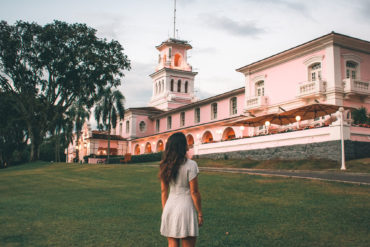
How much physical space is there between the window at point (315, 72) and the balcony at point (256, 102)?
4381 mm

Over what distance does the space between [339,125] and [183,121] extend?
94.8ft

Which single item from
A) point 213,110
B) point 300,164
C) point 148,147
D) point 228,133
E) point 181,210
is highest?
point 213,110

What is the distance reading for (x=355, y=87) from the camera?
25609mm

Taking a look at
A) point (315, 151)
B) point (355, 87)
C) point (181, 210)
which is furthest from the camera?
point (355, 87)

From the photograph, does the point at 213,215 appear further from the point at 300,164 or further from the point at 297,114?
the point at 297,114

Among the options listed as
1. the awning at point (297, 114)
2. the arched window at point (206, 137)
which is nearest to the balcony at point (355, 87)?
the awning at point (297, 114)

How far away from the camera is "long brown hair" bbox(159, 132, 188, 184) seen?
13.9ft

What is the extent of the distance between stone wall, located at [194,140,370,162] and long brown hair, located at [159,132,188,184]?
55.8 feet

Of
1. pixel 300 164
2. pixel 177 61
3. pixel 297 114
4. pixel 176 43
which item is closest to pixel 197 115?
pixel 177 61

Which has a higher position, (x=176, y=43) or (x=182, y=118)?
(x=176, y=43)

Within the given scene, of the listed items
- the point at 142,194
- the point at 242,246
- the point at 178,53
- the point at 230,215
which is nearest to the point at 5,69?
the point at 142,194

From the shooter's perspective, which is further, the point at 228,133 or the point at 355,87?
the point at 228,133

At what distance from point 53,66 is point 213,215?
77.8 feet

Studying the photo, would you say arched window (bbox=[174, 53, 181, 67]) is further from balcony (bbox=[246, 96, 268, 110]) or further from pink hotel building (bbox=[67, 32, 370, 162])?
balcony (bbox=[246, 96, 268, 110])
